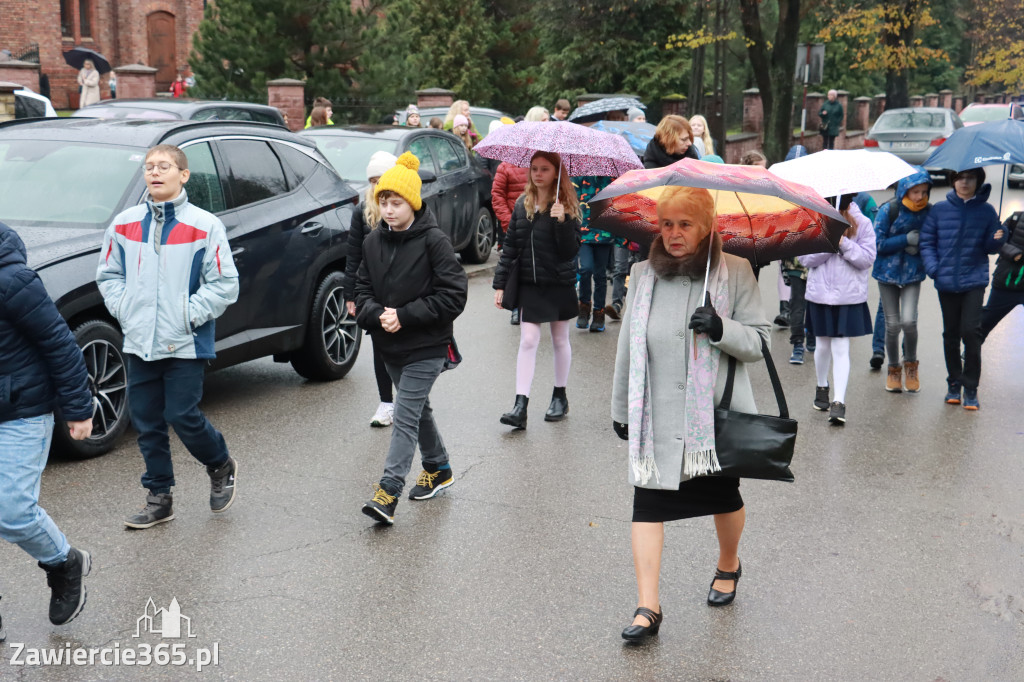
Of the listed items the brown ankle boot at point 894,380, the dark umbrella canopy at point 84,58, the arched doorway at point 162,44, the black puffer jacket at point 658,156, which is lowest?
the brown ankle boot at point 894,380

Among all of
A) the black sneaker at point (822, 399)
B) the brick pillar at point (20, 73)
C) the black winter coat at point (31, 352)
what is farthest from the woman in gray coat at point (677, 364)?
the brick pillar at point (20, 73)

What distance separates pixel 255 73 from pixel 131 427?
19477mm

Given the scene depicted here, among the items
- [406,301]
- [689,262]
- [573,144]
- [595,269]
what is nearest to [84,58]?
[595,269]

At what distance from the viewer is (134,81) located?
26.6 meters

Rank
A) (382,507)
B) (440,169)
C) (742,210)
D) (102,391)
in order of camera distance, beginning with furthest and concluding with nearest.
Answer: (440,169), (102,391), (382,507), (742,210)

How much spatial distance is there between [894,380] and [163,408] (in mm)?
5815

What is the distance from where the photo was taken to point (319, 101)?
17953mm

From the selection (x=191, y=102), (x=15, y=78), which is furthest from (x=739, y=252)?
(x=15, y=78)

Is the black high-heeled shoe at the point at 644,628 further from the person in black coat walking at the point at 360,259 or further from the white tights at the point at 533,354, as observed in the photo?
the white tights at the point at 533,354

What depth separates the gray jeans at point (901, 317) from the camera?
8945 millimetres

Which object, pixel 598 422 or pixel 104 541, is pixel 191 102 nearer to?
pixel 598 422

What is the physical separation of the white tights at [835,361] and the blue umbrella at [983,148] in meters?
1.41

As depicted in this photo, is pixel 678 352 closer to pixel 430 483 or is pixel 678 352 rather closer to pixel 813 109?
pixel 430 483

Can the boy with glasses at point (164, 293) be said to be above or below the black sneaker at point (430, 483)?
above
